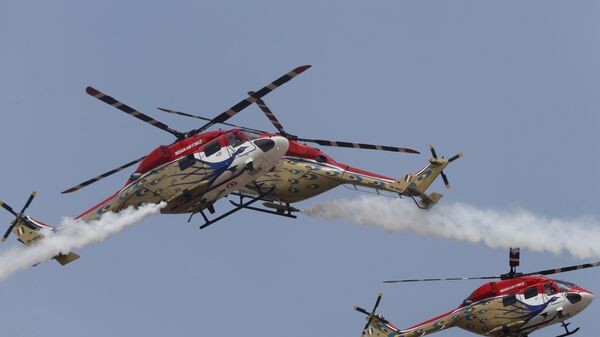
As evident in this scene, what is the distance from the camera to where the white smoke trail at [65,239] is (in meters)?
66.1

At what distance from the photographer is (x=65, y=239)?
66.8 m

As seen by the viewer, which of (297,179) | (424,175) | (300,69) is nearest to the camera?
(300,69)

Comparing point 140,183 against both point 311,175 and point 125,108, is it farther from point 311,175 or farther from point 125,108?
point 311,175

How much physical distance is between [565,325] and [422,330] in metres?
5.78

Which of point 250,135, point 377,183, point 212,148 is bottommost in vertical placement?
point 212,148

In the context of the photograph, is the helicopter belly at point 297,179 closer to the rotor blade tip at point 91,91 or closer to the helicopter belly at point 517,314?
the helicopter belly at point 517,314

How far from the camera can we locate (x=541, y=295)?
68812 mm

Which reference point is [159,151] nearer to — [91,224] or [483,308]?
[91,224]

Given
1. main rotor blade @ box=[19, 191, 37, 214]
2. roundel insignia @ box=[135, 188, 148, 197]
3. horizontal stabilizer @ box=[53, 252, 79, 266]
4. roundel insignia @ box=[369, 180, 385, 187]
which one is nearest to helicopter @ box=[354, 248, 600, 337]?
roundel insignia @ box=[369, 180, 385, 187]

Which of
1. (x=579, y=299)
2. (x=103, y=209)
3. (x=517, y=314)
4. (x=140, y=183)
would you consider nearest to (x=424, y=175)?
(x=517, y=314)

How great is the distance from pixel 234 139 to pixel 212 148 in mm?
895

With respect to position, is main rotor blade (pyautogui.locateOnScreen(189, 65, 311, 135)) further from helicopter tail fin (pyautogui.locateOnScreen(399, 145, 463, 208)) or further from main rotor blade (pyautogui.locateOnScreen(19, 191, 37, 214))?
helicopter tail fin (pyautogui.locateOnScreen(399, 145, 463, 208))

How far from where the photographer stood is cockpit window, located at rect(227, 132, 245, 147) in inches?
2539

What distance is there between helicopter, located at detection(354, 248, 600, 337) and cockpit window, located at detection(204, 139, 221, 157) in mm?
9893
